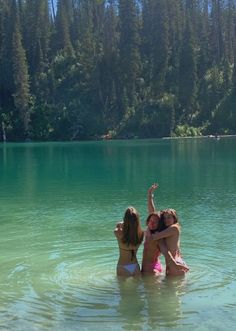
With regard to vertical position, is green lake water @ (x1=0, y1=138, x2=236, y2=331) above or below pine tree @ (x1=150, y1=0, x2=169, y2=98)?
below

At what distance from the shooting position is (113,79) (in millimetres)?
103750

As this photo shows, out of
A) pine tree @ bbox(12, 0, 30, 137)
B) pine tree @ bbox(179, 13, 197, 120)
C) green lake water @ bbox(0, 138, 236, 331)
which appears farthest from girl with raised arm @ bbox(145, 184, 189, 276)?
pine tree @ bbox(179, 13, 197, 120)

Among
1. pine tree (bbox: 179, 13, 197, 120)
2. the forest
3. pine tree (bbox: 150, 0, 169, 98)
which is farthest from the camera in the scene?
pine tree (bbox: 150, 0, 169, 98)

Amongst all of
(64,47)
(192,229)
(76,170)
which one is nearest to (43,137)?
(64,47)

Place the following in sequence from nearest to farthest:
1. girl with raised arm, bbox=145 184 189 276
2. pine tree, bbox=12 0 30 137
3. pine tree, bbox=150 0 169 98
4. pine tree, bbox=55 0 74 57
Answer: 1. girl with raised arm, bbox=145 184 189 276
2. pine tree, bbox=12 0 30 137
3. pine tree, bbox=150 0 169 98
4. pine tree, bbox=55 0 74 57

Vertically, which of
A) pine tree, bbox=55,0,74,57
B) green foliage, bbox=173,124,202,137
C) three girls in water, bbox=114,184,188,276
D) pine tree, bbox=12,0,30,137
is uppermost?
pine tree, bbox=55,0,74,57

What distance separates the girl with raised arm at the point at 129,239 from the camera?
1020 centimetres

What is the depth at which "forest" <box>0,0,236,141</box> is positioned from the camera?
9812 centimetres

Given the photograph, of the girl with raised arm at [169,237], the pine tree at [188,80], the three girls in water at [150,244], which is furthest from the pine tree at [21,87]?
the girl with raised arm at [169,237]

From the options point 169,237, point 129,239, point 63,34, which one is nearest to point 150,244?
point 169,237

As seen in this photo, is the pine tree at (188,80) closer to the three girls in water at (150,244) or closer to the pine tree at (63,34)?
the pine tree at (63,34)

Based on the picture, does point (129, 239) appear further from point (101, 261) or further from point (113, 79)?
point (113, 79)

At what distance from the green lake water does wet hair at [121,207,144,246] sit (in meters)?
0.82

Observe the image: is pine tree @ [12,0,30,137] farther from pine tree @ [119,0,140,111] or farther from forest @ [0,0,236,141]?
pine tree @ [119,0,140,111]
